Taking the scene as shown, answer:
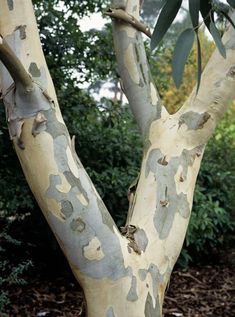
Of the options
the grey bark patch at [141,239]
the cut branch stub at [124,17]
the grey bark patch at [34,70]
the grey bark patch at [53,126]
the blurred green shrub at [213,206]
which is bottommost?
the blurred green shrub at [213,206]

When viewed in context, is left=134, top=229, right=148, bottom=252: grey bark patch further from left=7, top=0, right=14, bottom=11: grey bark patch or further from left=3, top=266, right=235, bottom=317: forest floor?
left=3, top=266, right=235, bottom=317: forest floor

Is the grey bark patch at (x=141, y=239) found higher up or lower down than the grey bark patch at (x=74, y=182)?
lower down

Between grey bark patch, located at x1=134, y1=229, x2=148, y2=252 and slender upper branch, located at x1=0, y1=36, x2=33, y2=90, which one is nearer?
slender upper branch, located at x1=0, y1=36, x2=33, y2=90

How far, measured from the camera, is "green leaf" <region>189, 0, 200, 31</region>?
119 centimetres

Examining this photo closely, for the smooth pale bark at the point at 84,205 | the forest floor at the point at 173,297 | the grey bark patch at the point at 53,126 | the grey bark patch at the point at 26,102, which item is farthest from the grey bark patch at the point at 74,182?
the forest floor at the point at 173,297

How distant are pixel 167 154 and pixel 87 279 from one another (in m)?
0.67

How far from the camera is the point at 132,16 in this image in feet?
8.75

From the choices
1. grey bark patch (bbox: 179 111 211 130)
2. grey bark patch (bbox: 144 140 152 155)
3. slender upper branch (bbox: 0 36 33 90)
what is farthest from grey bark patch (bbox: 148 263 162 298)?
slender upper branch (bbox: 0 36 33 90)

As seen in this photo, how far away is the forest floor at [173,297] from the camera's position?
4465mm

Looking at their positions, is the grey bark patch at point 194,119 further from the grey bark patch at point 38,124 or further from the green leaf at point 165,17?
the green leaf at point 165,17

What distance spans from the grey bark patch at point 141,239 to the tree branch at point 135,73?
1.76ft

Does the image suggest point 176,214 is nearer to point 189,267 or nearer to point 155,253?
point 155,253

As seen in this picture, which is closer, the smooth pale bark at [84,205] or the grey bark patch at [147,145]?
the smooth pale bark at [84,205]

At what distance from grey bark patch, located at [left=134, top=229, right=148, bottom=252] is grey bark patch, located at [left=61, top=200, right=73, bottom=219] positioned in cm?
33
